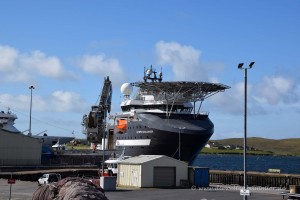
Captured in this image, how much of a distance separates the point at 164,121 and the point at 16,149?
24.5 meters

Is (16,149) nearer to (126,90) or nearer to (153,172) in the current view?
(126,90)

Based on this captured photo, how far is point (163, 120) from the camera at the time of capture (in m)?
84.3

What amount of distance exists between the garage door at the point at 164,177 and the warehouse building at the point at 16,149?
3303 cm

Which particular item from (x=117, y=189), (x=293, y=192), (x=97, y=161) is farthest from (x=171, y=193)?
(x=97, y=161)

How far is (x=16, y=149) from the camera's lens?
73.8m

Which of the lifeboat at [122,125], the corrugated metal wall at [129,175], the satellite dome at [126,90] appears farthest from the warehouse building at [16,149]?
the satellite dome at [126,90]

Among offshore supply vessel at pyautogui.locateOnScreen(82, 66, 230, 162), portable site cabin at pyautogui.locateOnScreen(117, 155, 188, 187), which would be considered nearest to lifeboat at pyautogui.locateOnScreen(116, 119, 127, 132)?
offshore supply vessel at pyautogui.locateOnScreen(82, 66, 230, 162)

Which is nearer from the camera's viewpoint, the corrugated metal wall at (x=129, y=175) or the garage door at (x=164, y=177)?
the corrugated metal wall at (x=129, y=175)

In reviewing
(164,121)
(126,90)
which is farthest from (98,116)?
(164,121)

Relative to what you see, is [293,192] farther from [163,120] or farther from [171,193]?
[163,120]

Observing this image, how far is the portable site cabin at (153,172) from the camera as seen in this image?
46.0 metres

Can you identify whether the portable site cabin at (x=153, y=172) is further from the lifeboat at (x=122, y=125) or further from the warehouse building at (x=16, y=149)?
the lifeboat at (x=122, y=125)

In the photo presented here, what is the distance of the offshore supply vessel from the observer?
3241 inches

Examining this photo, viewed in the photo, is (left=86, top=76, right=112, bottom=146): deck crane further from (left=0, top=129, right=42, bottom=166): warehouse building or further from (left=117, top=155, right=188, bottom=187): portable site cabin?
(left=117, top=155, right=188, bottom=187): portable site cabin
